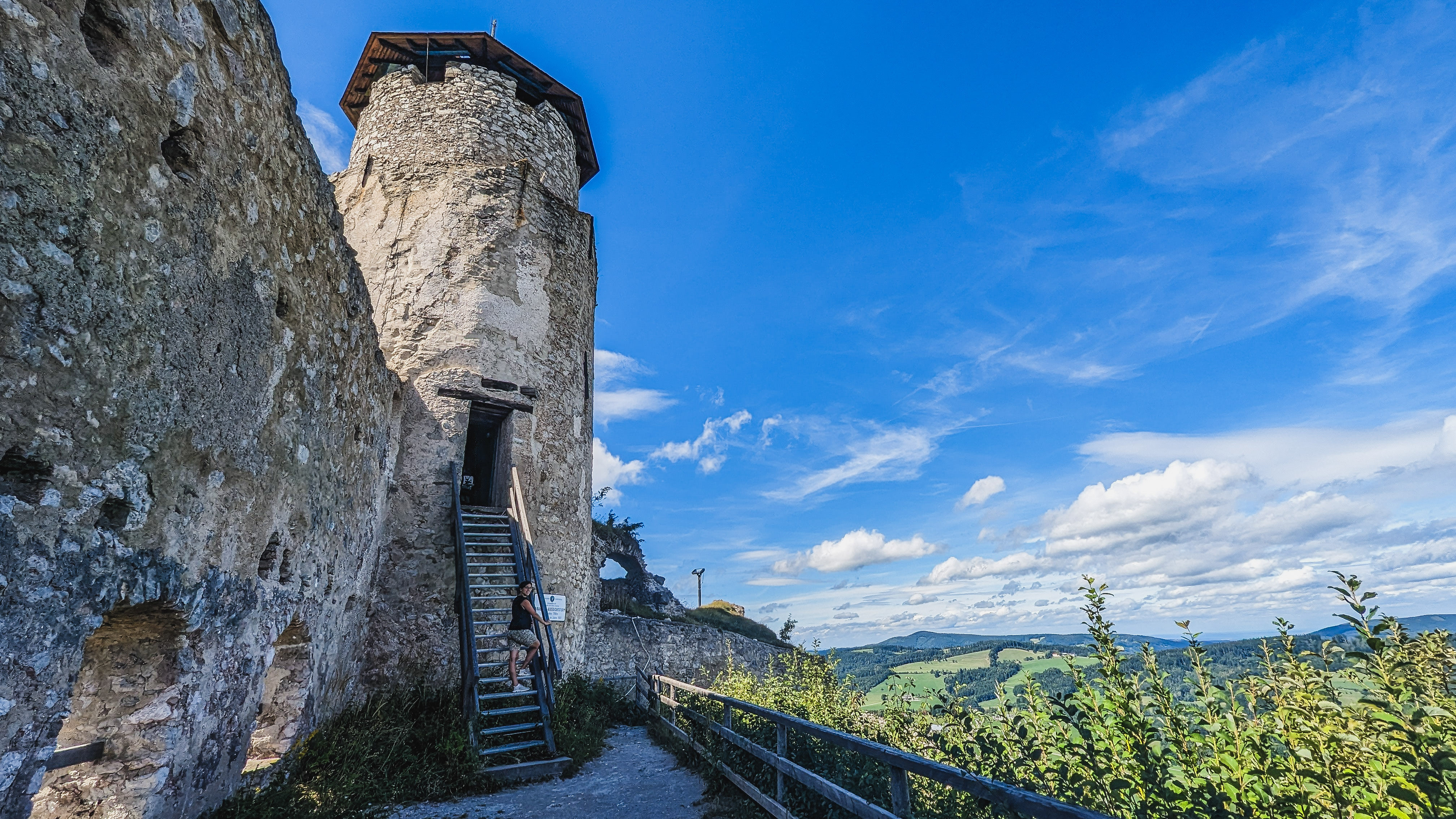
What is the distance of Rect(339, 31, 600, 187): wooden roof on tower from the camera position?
11852mm

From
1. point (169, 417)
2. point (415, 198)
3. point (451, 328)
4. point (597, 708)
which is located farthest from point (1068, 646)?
point (415, 198)

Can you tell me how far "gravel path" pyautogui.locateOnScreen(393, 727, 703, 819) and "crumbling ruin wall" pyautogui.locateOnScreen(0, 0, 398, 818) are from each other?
166 cm

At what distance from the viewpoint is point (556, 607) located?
9.19 meters

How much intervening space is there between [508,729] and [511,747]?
26 cm

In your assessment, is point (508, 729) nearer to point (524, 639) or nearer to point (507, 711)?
point (507, 711)

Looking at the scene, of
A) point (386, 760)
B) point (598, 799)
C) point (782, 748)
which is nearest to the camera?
point (782, 748)

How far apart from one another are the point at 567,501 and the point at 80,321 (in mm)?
7678

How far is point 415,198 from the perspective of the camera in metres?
10.4

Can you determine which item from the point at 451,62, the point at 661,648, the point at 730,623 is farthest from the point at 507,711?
the point at 730,623

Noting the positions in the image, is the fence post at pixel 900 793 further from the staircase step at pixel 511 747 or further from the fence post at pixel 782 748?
the staircase step at pixel 511 747

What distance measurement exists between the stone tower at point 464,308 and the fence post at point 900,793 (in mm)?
6910

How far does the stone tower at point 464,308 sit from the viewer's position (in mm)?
8594

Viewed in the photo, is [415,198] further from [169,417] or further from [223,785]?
[223,785]

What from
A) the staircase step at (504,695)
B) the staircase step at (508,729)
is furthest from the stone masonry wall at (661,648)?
the staircase step at (508,729)
